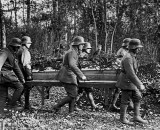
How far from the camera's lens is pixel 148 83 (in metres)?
9.77

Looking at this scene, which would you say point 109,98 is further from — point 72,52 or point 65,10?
point 65,10

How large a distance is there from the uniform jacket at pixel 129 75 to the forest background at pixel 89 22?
13.4 m

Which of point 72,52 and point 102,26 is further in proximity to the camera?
point 102,26

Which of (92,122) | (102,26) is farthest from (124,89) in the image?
(102,26)

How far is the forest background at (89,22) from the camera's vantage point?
22.7m

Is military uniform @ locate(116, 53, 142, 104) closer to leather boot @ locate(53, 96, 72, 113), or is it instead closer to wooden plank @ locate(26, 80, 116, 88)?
wooden plank @ locate(26, 80, 116, 88)

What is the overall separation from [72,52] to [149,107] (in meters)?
2.86

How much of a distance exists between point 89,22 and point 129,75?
72.3ft

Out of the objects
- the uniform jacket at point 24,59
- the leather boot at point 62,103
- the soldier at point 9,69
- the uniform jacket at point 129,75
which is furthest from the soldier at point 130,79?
the uniform jacket at point 24,59

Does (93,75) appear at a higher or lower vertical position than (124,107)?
higher

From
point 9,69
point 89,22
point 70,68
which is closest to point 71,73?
point 70,68

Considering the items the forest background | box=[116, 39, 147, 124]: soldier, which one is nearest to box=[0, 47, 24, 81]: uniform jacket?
box=[116, 39, 147, 124]: soldier

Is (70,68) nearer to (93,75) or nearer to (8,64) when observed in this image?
(8,64)

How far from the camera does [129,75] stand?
22.7 ft
